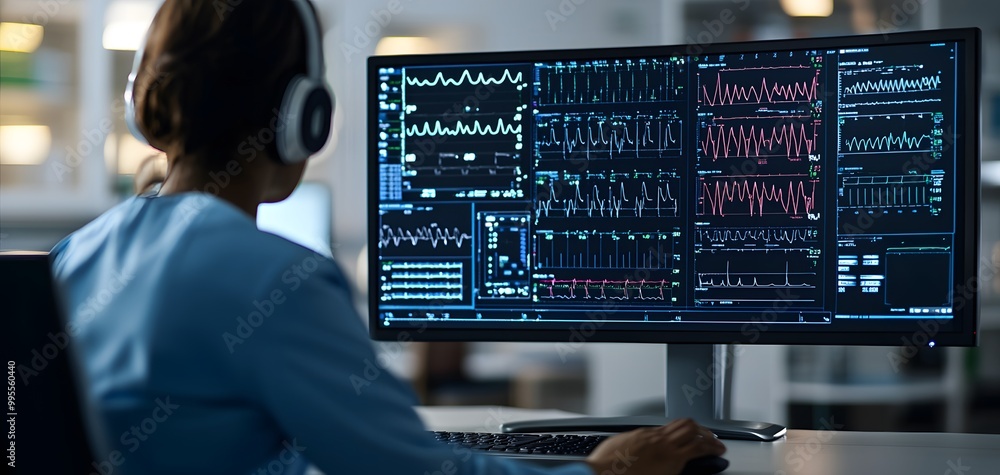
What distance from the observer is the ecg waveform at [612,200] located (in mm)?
1283

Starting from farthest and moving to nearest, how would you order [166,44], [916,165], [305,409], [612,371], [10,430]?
1. [612,371]
2. [916,165]
3. [166,44]
4. [305,409]
5. [10,430]

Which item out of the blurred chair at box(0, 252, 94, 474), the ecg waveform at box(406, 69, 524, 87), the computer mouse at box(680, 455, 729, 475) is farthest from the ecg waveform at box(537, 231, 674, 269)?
the blurred chair at box(0, 252, 94, 474)

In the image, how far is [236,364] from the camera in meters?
0.73

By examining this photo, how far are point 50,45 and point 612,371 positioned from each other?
2.52 m

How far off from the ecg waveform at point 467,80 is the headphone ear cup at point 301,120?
373 millimetres

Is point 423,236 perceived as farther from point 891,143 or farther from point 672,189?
point 891,143

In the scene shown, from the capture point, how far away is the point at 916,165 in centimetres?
121

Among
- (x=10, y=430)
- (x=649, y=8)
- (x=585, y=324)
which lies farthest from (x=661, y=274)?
(x=649, y=8)

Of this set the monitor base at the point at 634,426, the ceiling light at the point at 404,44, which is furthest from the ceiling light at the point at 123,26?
the monitor base at the point at 634,426

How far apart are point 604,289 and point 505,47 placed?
10.4 ft

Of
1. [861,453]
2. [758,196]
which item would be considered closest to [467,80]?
[758,196]

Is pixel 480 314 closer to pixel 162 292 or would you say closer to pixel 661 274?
pixel 661 274

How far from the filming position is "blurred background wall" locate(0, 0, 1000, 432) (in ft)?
11.0

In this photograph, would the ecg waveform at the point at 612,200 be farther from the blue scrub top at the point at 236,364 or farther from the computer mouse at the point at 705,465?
the blue scrub top at the point at 236,364
